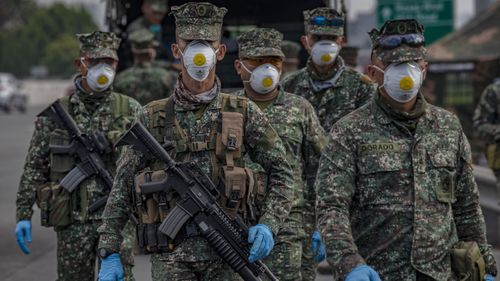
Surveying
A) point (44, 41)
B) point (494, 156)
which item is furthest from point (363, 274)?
point (44, 41)

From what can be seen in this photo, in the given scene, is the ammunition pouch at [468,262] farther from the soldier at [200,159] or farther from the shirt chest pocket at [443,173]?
the soldier at [200,159]

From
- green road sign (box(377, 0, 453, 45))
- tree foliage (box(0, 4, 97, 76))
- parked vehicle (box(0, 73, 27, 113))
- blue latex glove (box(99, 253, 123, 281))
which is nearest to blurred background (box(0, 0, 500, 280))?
green road sign (box(377, 0, 453, 45))

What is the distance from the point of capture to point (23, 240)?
711cm

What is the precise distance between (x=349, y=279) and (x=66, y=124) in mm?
3050

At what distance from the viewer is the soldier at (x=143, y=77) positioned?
33.5 ft

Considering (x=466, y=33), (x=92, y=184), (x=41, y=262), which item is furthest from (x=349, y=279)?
(x=466, y=33)

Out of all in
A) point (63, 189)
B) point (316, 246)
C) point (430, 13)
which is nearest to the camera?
point (316, 246)

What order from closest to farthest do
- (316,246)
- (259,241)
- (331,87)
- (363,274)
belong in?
(363,274)
(259,241)
(316,246)
(331,87)

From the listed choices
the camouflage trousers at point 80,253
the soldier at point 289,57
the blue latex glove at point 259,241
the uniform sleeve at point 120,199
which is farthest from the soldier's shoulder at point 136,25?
the blue latex glove at point 259,241

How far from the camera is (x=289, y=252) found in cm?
613

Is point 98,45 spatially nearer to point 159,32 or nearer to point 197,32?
point 197,32

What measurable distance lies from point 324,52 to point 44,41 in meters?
76.2

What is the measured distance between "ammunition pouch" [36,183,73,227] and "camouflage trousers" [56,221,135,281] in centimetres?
8

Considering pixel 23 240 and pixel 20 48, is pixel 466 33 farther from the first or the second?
pixel 20 48
